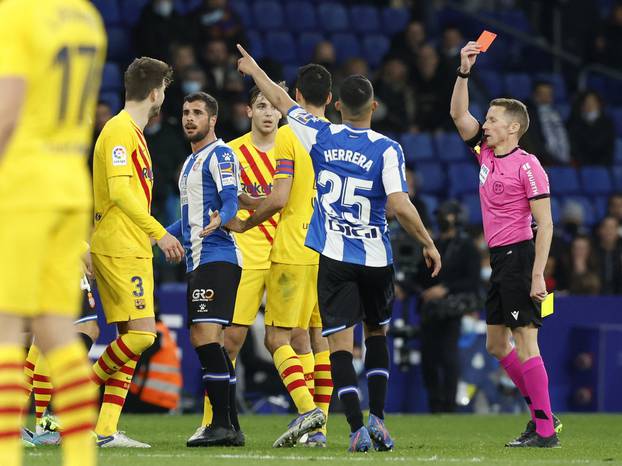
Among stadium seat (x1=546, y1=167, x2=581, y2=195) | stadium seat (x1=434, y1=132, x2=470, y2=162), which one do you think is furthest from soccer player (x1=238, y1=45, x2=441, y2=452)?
stadium seat (x1=546, y1=167, x2=581, y2=195)

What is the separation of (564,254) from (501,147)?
652cm

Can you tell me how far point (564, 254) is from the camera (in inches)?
587

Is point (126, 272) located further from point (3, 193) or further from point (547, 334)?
point (547, 334)

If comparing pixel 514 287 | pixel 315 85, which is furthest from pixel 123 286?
pixel 514 287

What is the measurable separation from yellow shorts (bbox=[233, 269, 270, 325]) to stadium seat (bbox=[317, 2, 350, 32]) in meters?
9.77

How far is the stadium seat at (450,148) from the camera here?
1675cm

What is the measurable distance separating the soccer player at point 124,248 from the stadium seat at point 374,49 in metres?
10.2

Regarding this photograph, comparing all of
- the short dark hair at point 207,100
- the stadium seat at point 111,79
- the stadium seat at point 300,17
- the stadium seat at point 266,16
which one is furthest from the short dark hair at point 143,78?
the stadium seat at point 300,17

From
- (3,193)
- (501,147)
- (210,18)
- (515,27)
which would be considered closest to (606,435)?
(501,147)

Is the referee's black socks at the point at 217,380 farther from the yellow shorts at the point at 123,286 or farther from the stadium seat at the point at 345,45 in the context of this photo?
the stadium seat at the point at 345,45

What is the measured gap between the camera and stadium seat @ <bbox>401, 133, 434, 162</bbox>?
16.4 metres

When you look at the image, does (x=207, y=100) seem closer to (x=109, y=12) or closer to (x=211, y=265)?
(x=211, y=265)

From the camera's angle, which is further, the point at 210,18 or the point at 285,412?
the point at 210,18

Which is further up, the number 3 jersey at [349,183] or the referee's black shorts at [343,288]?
→ the number 3 jersey at [349,183]
